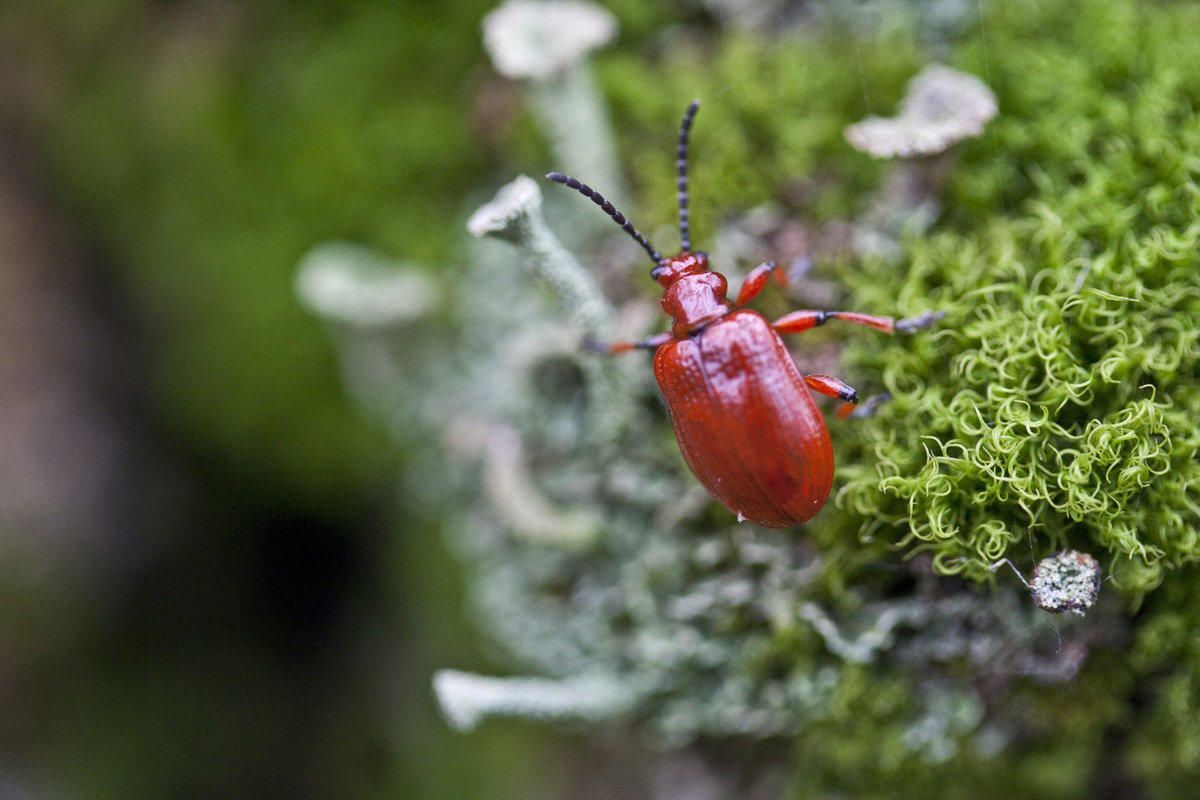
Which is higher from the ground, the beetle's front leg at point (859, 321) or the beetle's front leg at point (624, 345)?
the beetle's front leg at point (859, 321)

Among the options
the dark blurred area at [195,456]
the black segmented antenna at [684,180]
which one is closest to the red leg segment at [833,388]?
the black segmented antenna at [684,180]

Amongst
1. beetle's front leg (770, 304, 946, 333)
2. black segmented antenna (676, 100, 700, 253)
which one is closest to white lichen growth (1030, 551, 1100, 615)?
beetle's front leg (770, 304, 946, 333)

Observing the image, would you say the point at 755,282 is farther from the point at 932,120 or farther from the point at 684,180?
the point at 932,120

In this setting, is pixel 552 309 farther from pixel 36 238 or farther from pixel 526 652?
pixel 36 238

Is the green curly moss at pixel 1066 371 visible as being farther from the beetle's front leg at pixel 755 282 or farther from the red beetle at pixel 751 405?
the beetle's front leg at pixel 755 282

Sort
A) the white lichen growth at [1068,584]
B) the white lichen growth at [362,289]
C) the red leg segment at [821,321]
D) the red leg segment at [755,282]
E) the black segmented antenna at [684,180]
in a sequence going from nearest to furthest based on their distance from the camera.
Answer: the white lichen growth at [1068,584], the red leg segment at [821,321], the red leg segment at [755,282], the black segmented antenna at [684,180], the white lichen growth at [362,289]

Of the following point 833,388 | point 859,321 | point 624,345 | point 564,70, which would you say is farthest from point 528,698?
point 564,70
